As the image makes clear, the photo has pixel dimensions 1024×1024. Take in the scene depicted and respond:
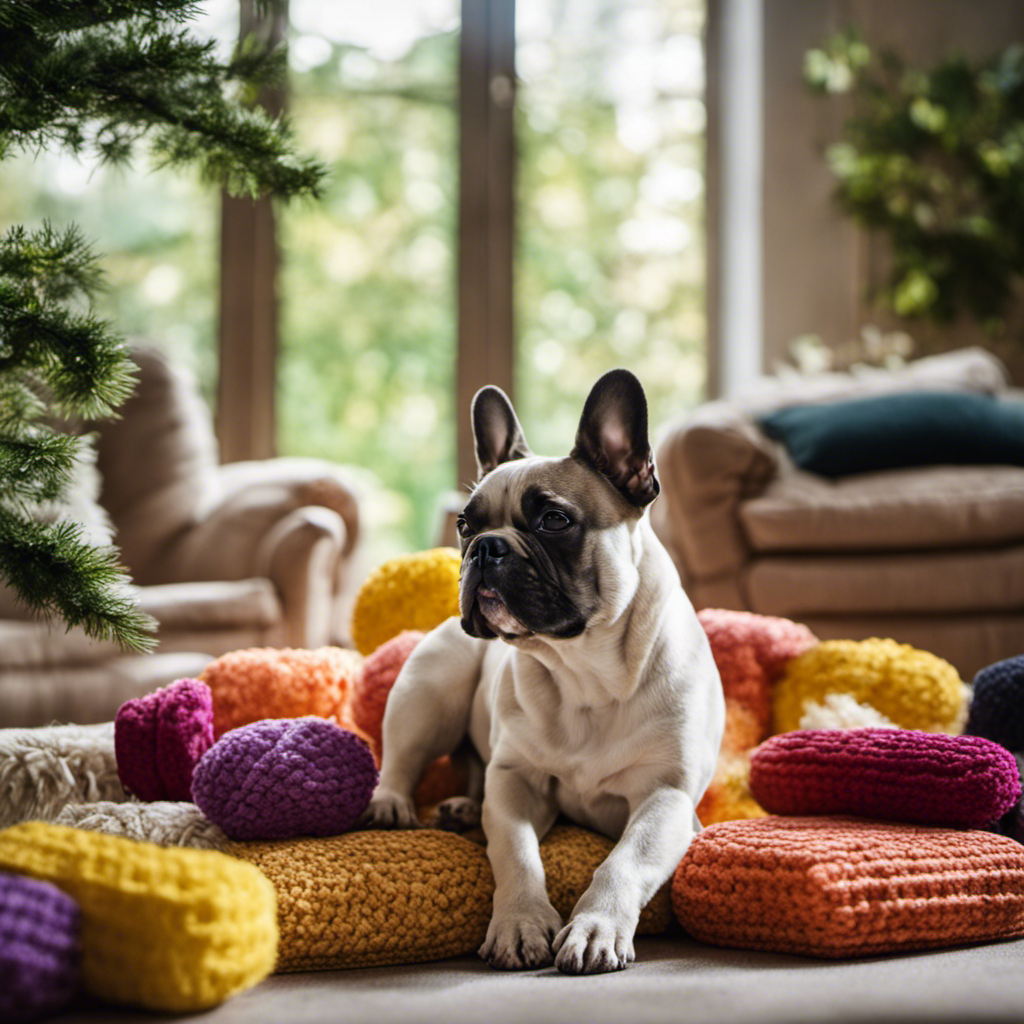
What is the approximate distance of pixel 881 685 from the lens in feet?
5.60

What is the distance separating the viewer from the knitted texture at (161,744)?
55.9 inches

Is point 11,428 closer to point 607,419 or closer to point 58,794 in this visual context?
point 58,794

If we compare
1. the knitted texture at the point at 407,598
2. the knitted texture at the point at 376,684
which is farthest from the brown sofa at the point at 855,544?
the knitted texture at the point at 376,684

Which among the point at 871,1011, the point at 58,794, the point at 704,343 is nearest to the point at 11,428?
the point at 58,794

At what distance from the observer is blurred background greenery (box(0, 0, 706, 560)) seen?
520cm

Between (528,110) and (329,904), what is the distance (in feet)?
15.9

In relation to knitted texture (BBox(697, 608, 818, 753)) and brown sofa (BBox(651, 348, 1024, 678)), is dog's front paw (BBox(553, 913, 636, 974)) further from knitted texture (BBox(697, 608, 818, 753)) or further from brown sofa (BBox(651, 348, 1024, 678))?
brown sofa (BBox(651, 348, 1024, 678))

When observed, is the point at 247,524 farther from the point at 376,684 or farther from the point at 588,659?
the point at 588,659

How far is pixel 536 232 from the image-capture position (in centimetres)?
529

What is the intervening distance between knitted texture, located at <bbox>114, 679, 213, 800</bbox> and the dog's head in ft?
1.42

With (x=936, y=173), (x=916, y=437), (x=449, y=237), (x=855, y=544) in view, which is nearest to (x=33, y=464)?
(x=855, y=544)

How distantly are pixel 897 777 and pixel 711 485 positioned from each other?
5.71 feet

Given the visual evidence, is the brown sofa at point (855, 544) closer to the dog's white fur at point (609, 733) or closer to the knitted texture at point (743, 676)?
the knitted texture at point (743, 676)

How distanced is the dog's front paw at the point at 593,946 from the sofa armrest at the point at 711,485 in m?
1.97
